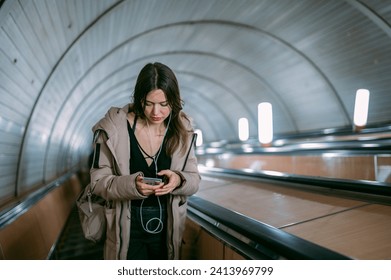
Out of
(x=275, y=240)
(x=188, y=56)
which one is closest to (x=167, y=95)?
(x=275, y=240)

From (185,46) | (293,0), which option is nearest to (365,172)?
(293,0)

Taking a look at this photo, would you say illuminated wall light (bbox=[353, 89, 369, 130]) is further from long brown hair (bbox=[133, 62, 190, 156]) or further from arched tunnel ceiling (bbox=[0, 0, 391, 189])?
long brown hair (bbox=[133, 62, 190, 156])

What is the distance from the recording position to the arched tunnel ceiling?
A: 416 cm

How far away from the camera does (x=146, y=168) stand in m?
2.09

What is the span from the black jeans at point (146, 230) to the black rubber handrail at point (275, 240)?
52 cm

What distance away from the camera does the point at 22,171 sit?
5148 mm

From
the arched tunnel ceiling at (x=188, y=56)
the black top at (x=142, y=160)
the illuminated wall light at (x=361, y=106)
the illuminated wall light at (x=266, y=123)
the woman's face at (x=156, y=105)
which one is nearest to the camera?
the woman's face at (x=156, y=105)

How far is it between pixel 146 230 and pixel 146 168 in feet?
1.59

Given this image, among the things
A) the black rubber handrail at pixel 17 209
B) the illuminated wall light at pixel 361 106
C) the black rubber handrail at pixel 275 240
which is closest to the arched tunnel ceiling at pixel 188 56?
the black rubber handrail at pixel 17 209

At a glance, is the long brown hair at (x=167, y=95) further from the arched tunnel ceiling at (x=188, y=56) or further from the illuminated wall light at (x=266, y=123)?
the illuminated wall light at (x=266, y=123)

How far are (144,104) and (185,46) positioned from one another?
8.82m

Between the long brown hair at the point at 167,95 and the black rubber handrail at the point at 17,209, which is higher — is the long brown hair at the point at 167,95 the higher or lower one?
the higher one

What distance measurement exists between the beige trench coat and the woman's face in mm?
220

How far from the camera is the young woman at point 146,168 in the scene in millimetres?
1907
